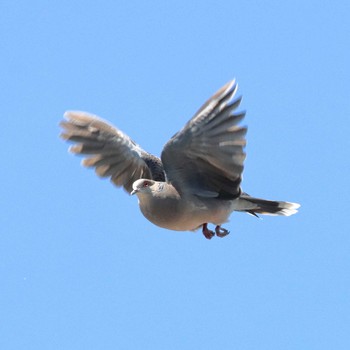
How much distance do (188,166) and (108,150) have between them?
1.89m

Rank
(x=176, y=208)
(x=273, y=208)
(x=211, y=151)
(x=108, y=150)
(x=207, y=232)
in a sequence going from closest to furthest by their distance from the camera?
(x=211, y=151), (x=176, y=208), (x=207, y=232), (x=108, y=150), (x=273, y=208)

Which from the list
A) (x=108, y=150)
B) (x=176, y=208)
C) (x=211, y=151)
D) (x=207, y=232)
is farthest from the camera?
(x=108, y=150)

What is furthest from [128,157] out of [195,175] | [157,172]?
[195,175]

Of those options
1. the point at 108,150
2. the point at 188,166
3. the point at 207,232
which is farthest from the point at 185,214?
the point at 108,150

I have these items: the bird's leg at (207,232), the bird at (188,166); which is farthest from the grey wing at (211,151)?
the bird's leg at (207,232)

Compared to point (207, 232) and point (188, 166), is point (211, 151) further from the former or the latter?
point (207, 232)

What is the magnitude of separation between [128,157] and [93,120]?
75 centimetres

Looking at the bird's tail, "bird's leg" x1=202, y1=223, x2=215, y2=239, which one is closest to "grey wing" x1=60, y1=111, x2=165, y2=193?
"bird's leg" x1=202, y1=223, x2=215, y2=239

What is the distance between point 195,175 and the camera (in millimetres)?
12398

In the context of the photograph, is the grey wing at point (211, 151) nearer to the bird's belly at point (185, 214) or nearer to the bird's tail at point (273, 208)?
the bird's belly at point (185, 214)

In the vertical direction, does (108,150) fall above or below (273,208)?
below

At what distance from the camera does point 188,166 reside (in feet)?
40.1

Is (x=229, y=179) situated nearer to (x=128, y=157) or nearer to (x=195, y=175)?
(x=195, y=175)

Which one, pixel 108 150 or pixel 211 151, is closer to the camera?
pixel 211 151
